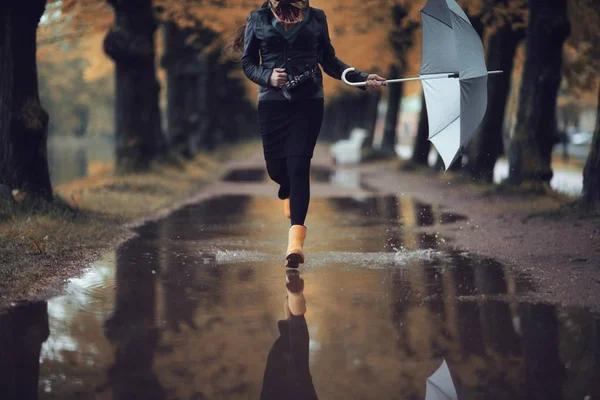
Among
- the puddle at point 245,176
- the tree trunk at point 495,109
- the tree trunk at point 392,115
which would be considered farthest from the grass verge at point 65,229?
the tree trunk at point 392,115

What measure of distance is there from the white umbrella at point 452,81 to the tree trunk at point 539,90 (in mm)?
6674

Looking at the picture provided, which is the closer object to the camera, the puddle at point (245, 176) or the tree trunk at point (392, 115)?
the puddle at point (245, 176)

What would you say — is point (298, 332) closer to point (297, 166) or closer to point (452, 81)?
point (297, 166)

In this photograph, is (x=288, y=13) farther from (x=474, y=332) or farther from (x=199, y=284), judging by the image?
(x=474, y=332)

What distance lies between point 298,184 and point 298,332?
103 inches

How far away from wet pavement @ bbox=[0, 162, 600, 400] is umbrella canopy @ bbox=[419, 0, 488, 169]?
106cm

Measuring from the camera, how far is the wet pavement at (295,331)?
411 centimetres

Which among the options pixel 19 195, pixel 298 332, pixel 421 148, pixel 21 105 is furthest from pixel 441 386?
pixel 421 148

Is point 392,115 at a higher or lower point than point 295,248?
lower

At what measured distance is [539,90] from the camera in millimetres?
14305

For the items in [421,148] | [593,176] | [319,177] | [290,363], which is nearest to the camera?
[290,363]

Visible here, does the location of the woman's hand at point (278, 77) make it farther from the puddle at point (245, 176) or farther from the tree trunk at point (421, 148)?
the tree trunk at point (421, 148)

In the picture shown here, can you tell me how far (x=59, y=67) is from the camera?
8550cm

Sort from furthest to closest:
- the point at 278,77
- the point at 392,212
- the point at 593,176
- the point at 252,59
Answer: the point at 392,212 → the point at 593,176 → the point at 252,59 → the point at 278,77
